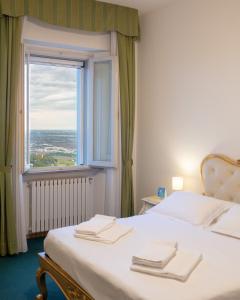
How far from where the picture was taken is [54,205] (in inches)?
176

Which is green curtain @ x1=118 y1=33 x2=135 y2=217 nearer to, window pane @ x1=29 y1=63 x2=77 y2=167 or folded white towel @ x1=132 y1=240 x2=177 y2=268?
window pane @ x1=29 y1=63 x2=77 y2=167

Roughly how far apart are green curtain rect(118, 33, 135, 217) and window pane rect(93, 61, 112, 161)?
17cm

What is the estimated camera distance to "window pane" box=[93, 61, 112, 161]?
15.1 ft

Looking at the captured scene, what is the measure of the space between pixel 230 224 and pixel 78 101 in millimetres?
2734

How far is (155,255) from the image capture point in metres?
2.20

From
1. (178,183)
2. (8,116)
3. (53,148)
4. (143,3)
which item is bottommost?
(178,183)

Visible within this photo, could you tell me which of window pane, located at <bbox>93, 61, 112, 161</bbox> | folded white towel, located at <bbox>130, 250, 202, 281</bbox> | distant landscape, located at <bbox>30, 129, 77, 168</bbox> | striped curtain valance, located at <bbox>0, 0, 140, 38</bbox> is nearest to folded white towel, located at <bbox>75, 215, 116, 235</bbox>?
folded white towel, located at <bbox>130, 250, 202, 281</bbox>

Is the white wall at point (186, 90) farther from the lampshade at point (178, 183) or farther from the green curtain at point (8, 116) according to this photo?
the green curtain at point (8, 116)

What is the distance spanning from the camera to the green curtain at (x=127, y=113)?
4547 mm

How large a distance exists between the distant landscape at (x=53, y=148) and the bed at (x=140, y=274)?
173 cm

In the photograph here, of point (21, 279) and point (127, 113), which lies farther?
point (127, 113)

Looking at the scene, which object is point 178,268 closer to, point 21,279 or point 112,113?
point 21,279

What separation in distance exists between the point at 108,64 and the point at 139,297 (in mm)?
3306

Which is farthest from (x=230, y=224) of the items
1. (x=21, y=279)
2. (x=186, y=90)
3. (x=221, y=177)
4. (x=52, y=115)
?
(x=52, y=115)
